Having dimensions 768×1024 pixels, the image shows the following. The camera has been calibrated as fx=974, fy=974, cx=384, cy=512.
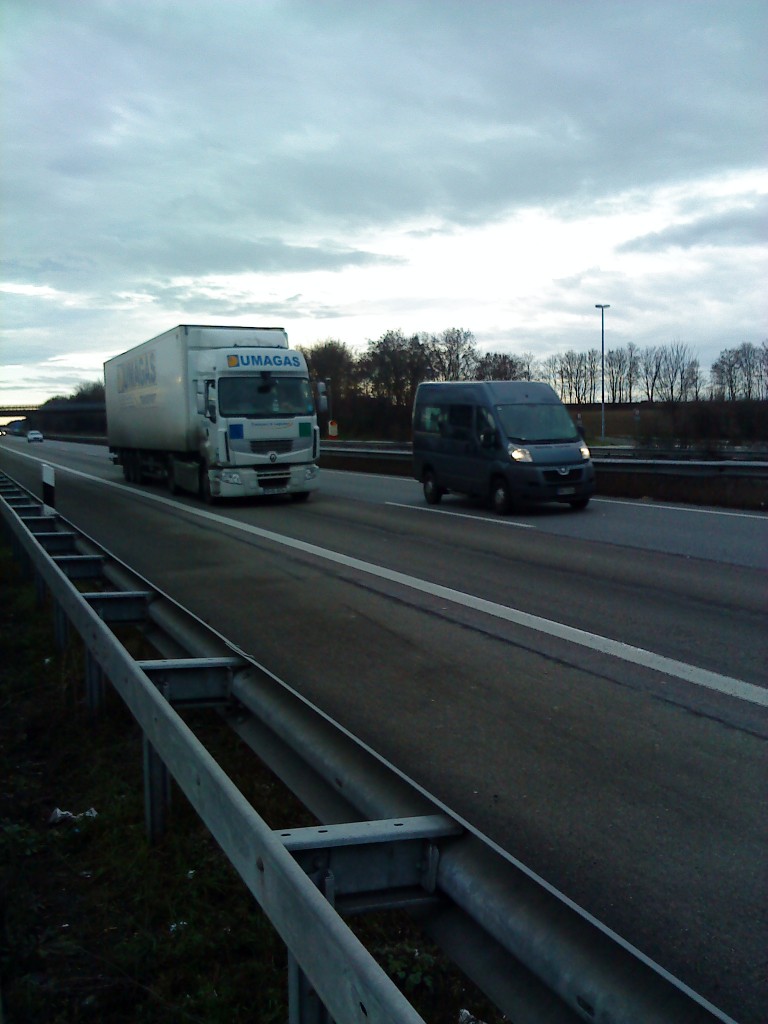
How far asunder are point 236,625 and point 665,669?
3.79 metres

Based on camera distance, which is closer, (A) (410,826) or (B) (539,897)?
(B) (539,897)

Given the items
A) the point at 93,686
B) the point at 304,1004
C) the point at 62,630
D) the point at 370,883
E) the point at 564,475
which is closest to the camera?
the point at 304,1004

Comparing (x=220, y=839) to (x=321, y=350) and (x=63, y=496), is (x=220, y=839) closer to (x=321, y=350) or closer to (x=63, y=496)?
(x=63, y=496)

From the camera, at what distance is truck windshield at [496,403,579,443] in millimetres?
17953

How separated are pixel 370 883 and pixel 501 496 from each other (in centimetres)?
1493

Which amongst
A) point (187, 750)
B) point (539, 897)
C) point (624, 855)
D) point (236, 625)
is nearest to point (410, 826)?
point (539, 897)

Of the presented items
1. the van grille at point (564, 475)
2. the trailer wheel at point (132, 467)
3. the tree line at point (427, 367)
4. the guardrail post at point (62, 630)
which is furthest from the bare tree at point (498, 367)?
the guardrail post at point (62, 630)

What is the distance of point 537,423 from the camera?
18281 millimetres

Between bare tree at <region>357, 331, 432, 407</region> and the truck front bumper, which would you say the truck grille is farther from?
bare tree at <region>357, 331, 432, 407</region>

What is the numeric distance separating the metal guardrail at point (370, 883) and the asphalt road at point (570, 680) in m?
0.85

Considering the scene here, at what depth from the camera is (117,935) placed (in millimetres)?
3623

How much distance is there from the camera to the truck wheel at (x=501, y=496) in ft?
57.5

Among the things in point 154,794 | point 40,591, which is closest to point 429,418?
point 40,591

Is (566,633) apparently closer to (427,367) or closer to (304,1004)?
(304,1004)
